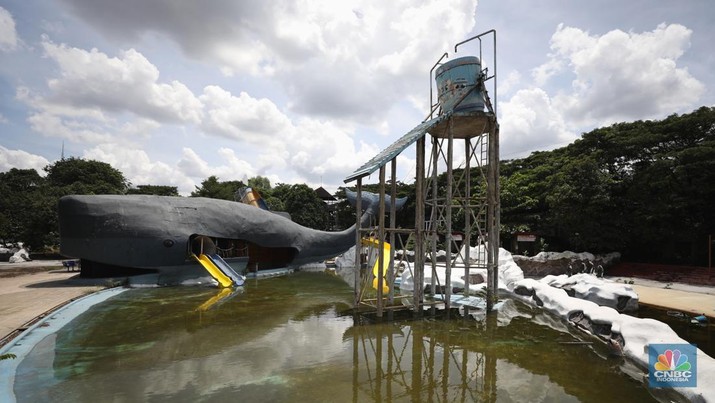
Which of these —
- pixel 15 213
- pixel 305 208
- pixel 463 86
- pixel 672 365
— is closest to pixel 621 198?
pixel 463 86

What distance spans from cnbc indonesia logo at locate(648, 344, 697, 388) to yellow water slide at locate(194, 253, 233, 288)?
646 inches

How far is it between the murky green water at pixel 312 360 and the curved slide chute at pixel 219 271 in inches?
225

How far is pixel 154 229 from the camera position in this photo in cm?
1866

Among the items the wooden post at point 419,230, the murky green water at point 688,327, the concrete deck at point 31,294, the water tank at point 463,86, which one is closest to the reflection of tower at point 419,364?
the wooden post at point 419,230

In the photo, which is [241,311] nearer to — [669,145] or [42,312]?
[42,312]

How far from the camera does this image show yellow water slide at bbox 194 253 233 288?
18547 mm

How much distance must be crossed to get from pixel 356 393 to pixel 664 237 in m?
24.0

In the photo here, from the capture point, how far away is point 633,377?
7203mm

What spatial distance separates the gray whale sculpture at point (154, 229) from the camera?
1761 cm

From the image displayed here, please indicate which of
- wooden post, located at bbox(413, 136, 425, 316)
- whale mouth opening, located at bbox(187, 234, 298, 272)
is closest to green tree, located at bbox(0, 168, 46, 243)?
whale mouth opening, located at bbox(187, 234, 298, 272)

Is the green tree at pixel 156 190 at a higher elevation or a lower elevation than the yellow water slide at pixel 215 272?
higher

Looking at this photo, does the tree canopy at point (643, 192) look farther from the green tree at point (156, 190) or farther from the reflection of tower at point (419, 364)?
the green tree at point (156, 190)

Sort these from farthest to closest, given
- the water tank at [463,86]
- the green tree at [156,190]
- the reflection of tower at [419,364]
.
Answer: the green tree at [156,190]
the water tank at [463,86]
the reflection of tower at [419,364]

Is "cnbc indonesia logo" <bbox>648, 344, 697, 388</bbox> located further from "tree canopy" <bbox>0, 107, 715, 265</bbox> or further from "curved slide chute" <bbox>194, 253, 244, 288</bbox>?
"curved slide chute" <bbox>194, 253, 244, 288</bbox>
